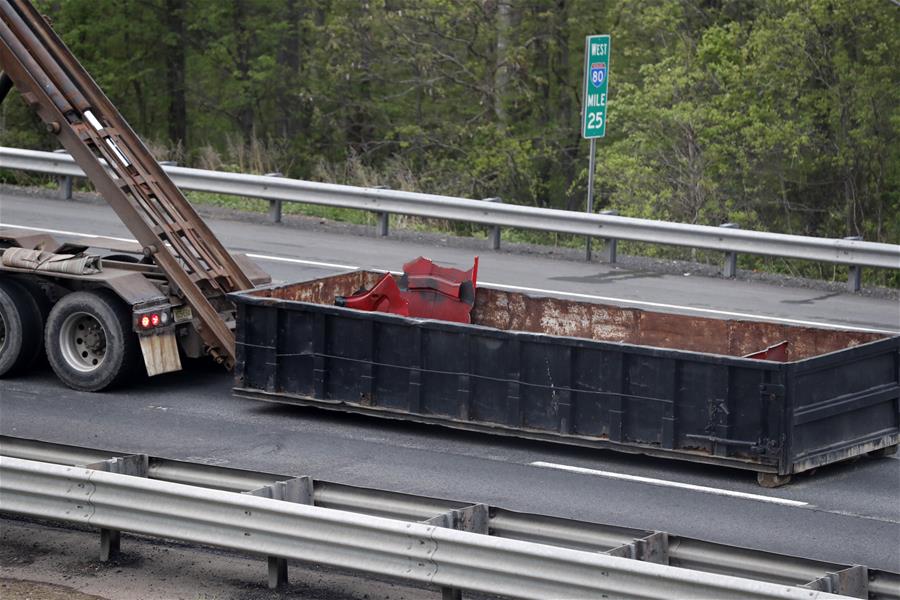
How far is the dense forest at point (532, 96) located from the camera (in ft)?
88.6

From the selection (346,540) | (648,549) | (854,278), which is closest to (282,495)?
(346,540)

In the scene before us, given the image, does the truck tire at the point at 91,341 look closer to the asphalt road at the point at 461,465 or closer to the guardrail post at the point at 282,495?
the asphalt road at the point at 461,465

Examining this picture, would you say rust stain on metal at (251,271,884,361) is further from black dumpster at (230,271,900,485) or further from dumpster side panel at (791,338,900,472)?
dumpster side panel at (791,338,900,472)

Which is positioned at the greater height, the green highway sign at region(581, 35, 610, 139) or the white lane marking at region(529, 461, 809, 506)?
the green highway sign at region(581, 35, 610, 139)

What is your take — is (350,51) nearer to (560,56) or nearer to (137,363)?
(560,56)

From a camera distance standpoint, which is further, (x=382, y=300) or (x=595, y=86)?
(x=595, y=86)

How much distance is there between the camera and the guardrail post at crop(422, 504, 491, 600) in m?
7.75

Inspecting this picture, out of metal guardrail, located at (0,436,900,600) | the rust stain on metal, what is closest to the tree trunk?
the rust stain on metal

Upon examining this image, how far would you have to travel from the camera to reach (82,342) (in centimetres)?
1255

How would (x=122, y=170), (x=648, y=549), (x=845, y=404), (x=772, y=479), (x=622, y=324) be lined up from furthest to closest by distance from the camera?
(x=122, y=170) → (x=622, y=324) → (x=845, y=404) → (x=772, y=479) → (x=648, y=549)

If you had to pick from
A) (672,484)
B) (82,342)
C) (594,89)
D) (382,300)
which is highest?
(594,89)

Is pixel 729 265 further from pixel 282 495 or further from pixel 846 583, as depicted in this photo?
pixel 846 583

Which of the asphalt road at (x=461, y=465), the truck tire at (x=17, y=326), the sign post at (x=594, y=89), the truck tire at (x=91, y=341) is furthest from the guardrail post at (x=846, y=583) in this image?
the sign post at (x=594, y=89)

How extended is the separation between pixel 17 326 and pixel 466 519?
6.16 m
